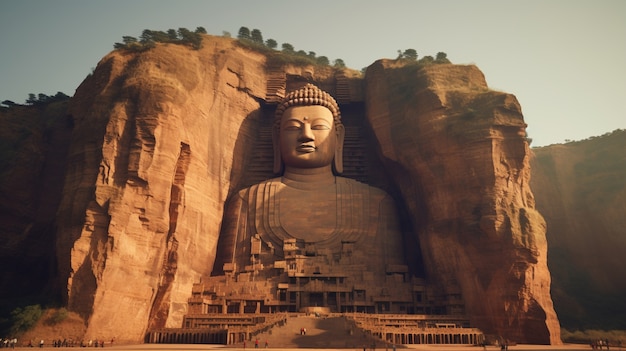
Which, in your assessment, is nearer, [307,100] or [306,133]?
[306,133]

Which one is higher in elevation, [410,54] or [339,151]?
[410,54]

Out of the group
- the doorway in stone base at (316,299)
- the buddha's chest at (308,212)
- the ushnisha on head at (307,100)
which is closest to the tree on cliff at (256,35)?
the ushnisha on head at (307,100)

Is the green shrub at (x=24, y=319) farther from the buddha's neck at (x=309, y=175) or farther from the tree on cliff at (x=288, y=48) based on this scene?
the tree on cliff at (x=288, y=48)

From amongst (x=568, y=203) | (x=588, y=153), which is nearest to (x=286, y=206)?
(x=568, y=203)

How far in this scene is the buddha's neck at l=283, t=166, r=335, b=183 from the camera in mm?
25391

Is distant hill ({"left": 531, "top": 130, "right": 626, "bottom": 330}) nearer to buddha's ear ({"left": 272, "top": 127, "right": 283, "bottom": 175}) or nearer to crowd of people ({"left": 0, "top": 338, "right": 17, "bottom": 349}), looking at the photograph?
buddha's ear ({"left": 272, "top": 127, "right": 283, "bottom": 175})

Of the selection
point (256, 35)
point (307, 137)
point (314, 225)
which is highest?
point (256, 35)

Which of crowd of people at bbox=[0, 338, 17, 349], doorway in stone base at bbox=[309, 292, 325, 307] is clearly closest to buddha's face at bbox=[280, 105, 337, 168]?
doorway in stone base at bbox=[309, 292, 325, 307]

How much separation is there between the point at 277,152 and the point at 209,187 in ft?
14.2

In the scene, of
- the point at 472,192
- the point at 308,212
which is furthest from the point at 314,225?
the point at 472,192

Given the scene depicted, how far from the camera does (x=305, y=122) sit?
1000 inches

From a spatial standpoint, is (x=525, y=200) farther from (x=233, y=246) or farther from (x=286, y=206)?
(x=233, y=246)

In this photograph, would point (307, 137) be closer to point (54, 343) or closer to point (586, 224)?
point (54, 343)

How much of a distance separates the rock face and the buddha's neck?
8.24ft
